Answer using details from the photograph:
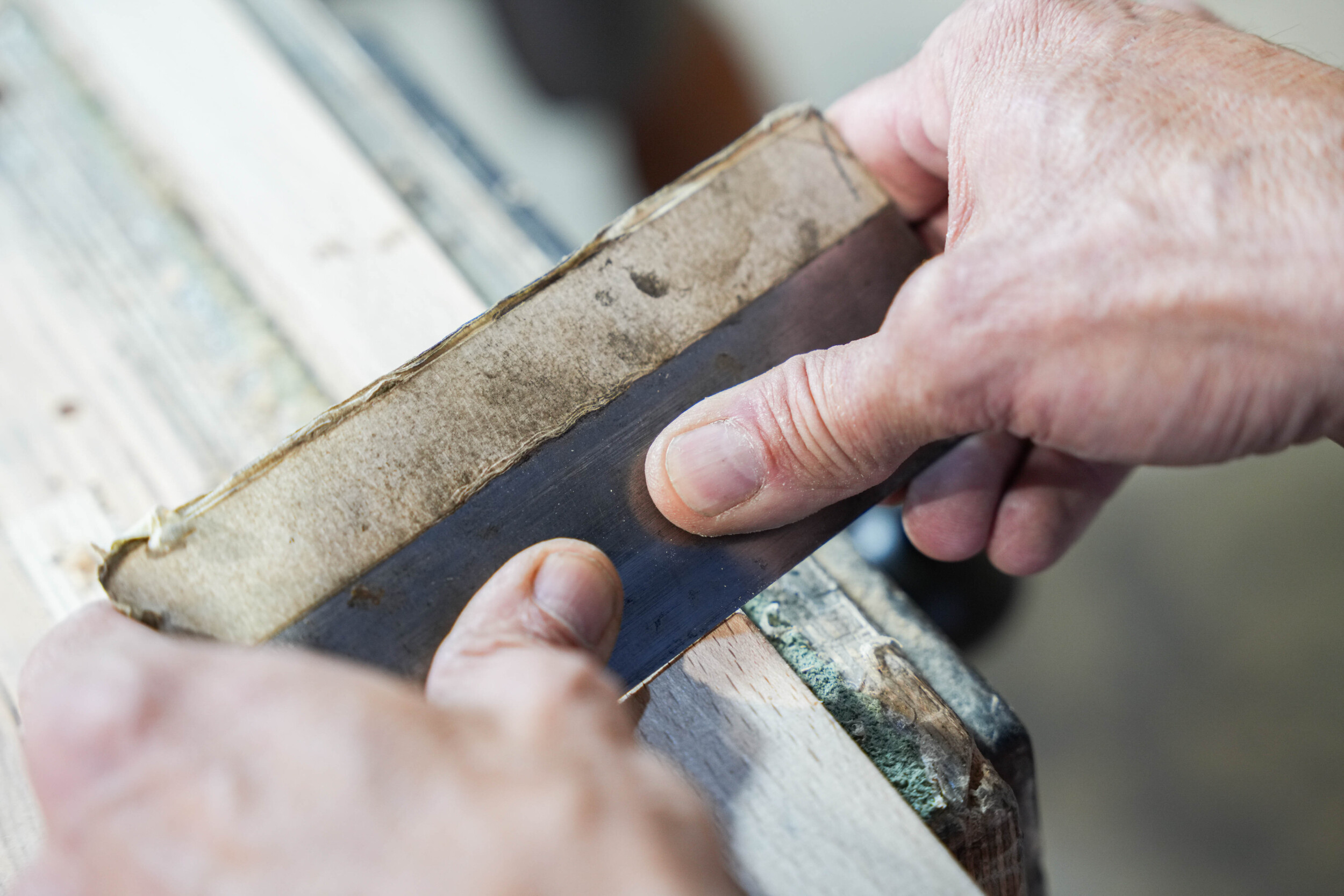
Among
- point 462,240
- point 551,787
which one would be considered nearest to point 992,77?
point 462,240

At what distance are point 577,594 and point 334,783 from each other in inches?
9.6

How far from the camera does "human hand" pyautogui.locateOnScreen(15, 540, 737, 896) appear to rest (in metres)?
0.57

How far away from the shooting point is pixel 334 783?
1.92 ft

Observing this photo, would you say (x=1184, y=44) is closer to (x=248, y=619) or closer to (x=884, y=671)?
(x=884, y=671)

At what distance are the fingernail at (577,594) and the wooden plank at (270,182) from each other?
0.50 meters

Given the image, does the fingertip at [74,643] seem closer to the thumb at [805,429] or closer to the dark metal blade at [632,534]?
the dark metal blade at [632,534]

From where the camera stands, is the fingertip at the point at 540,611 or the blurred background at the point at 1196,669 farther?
the blurred background at the point at 1196,669

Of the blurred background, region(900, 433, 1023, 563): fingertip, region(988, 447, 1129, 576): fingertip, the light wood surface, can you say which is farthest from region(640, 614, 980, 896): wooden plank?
the blurred background

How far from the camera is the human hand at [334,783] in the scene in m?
0.57

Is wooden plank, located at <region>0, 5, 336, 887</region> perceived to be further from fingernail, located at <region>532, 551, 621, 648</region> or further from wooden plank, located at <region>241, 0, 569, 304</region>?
fingernail, located at <region>532, 551, 621, 648</region>

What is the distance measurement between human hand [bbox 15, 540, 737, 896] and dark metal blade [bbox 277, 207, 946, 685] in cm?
11

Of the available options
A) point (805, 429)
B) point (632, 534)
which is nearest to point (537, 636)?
point (632, 534)

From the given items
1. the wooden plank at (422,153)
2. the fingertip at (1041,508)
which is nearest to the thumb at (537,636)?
the wooden plank at (422,153)

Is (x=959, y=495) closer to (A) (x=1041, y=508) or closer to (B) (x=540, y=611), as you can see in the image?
(A) (x=1041, y=508)
